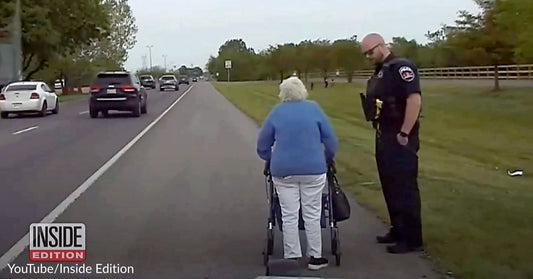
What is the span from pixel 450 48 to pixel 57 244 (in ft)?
151

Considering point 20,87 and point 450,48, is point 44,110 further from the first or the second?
point 450,48

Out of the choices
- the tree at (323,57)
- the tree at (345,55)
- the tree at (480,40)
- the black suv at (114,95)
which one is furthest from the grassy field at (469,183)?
the tree at (345,55)

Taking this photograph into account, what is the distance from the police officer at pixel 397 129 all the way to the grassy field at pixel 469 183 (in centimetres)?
36

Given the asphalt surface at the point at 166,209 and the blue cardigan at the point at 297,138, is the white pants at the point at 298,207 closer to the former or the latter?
the blue cardigan at the point at 297,138

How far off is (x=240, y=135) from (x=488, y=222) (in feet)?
45.9

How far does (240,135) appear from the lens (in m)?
22.9

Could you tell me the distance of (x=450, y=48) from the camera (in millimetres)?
51531

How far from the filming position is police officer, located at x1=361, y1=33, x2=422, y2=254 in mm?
7613

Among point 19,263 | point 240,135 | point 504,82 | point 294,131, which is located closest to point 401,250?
point 294,131

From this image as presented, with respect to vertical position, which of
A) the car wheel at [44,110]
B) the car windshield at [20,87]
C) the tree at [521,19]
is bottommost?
the car wheel at [44,110]

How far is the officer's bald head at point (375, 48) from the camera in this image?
7.84 m

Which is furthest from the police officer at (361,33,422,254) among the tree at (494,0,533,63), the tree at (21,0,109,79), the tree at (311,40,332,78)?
the tree at (311,40,332,78)

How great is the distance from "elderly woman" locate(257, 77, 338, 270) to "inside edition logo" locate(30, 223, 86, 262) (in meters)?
1.87

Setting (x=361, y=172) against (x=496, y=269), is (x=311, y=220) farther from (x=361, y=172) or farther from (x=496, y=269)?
(x=361, y=172)
